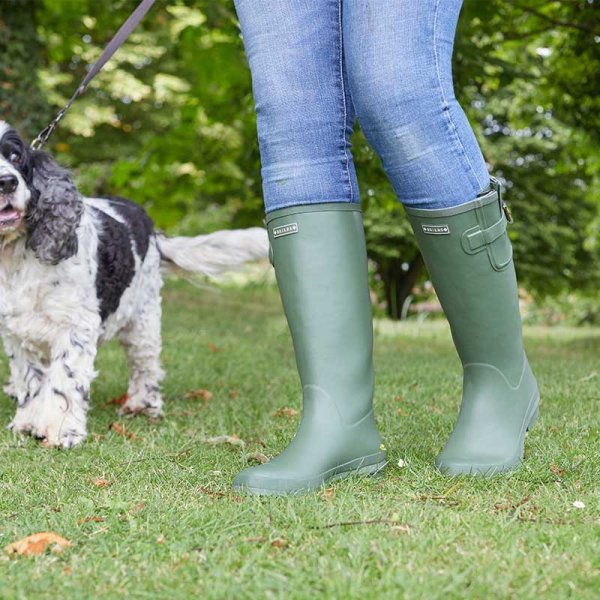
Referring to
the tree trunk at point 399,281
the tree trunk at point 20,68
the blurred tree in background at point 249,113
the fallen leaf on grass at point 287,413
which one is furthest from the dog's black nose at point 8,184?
the tree trunk at point 399,281

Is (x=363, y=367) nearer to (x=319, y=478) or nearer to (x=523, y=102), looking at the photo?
(x=319, y=478)

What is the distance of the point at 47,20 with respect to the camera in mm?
10352

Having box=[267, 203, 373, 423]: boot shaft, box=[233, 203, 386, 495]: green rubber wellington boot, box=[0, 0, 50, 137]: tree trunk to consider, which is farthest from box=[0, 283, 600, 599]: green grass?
box=[0, 0, 50, 137]: tree trunk

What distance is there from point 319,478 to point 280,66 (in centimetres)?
110

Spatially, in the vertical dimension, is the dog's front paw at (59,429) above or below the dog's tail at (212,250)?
below

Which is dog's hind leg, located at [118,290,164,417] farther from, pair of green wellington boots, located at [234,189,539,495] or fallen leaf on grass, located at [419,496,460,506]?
fallen leaf on grass, located at [419,496,460,506]

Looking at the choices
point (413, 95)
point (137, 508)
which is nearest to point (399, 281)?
point (413, 95)

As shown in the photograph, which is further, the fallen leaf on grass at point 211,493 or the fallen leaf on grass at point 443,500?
the fallen leaf on grass at point 211,493

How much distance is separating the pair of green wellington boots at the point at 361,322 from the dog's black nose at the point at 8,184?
124 cm

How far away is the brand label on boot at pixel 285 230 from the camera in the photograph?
2.32m

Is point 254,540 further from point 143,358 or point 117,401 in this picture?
point 117,401

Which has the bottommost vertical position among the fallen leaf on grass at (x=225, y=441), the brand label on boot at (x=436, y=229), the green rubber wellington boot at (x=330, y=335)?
the fallen leaf on grass at (x=225, y=441)

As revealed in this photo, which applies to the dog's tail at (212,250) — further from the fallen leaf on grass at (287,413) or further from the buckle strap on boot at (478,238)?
the buckle strap on boot at (478,238)

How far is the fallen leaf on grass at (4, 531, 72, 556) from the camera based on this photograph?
5.83 ft
